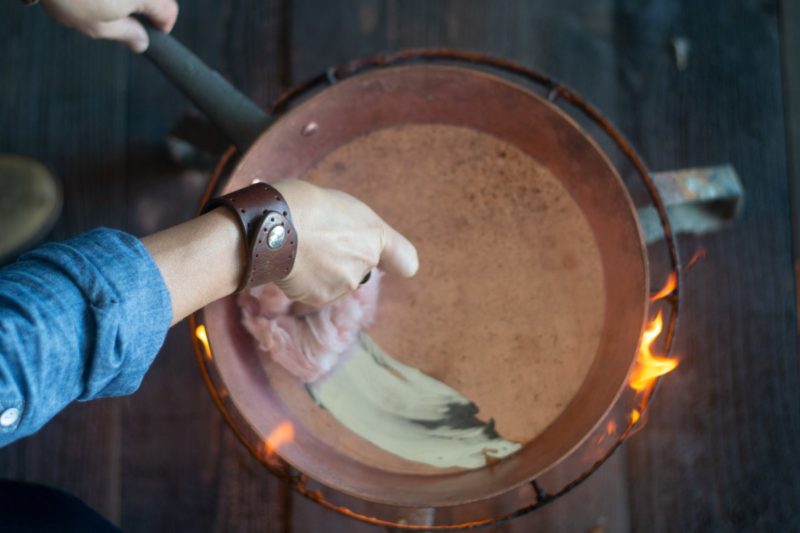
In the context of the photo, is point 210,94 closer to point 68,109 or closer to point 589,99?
point 68,109

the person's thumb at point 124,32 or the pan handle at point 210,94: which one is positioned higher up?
the person's thumb at point 124,32

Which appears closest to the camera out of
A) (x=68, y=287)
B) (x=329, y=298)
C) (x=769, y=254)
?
(x=68, y=287)

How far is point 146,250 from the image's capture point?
58cm

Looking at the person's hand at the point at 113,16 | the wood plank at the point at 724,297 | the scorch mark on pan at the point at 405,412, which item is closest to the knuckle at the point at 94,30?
the person's hand at the point at 113,16

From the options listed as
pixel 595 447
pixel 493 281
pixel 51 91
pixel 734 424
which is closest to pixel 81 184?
pixel 51 91

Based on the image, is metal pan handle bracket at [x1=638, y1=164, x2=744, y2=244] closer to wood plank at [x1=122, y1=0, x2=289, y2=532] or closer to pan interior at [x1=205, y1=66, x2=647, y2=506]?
pan interior at [x1=205, y1=66, x2=647, y2=506]

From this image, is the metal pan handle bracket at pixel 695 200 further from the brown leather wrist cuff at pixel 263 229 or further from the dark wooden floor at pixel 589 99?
the brown leather wrist cuff at pixel 263 229

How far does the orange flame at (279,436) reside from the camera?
0.71 metres

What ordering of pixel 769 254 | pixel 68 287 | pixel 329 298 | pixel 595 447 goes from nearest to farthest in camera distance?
pixel 68 287
pixel 329 298
pixel 595 447
pixel 769 254

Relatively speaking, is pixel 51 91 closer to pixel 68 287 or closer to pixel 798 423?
pixel 68 287

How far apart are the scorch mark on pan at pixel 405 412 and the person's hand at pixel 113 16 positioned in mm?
412

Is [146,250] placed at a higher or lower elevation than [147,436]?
higher

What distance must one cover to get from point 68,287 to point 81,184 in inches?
27.1

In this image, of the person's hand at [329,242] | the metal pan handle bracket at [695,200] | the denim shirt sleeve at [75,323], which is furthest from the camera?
the metal pan handle bracket at [695,200]
